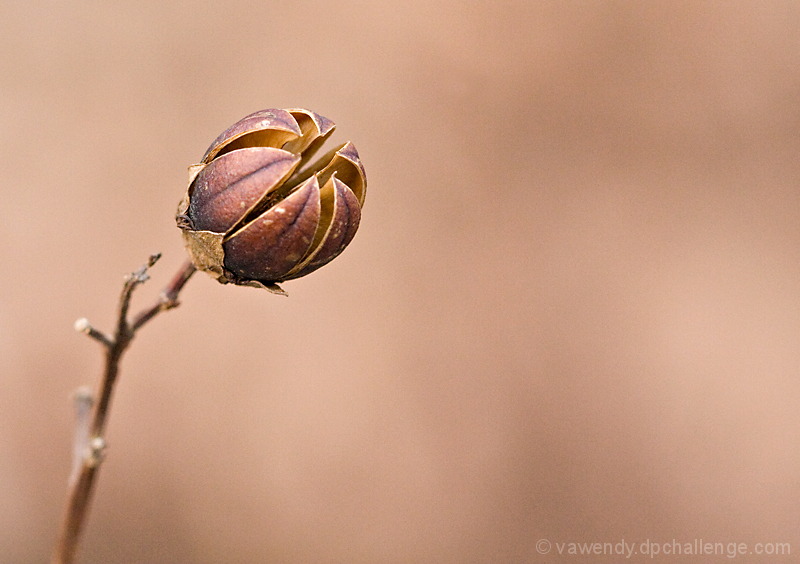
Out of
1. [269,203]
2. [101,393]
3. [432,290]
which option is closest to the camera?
[269,203]

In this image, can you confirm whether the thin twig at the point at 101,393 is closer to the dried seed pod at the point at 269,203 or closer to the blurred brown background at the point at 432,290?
the dried seed pod at the point at 269,203

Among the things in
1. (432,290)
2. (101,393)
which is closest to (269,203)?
(101,393)

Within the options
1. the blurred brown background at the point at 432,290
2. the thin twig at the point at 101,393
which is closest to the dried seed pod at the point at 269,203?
the thin twig at the point at 101,393

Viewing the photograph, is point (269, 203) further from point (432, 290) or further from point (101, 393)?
point (432, 290)

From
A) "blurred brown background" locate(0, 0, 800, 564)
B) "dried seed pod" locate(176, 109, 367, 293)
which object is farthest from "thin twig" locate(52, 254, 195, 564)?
"blurred brown background" locate(0, 0, 800, 564)

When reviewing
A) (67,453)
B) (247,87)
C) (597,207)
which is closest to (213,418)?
(67,453)
